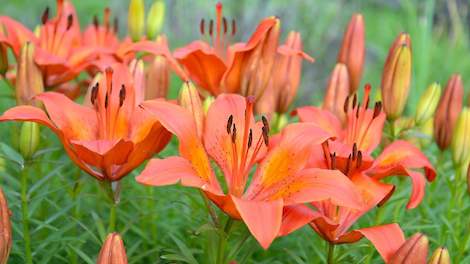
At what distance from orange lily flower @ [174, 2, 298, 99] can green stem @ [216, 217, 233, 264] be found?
42 cm

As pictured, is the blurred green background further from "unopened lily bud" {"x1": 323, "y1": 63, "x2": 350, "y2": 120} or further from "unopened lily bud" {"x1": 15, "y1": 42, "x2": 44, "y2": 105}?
"unopened lily bud" {"x1": 323, "y1": 63, "x2": 350, "y2": 120}

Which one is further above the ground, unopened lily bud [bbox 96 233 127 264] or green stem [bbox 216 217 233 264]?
unopened lily bud [bbox 96 233 127 264]

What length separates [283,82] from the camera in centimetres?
195

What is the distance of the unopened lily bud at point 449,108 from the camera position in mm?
1819

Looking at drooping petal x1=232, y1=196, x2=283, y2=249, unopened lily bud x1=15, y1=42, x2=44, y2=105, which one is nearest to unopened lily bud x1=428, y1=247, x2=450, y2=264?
drooping petal x1=232, y1=196, x2=283, y2=249

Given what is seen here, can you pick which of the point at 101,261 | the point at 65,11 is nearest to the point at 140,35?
the point at 65,11

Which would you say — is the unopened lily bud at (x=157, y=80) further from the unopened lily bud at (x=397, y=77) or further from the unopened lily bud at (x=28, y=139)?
the unopened lily bud at (x=397, y=77)

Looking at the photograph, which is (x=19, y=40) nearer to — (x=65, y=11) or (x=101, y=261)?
(x=65, y=11)

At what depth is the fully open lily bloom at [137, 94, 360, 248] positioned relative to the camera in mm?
1207

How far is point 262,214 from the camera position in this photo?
117 cm

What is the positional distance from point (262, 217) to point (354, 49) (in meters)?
0.89

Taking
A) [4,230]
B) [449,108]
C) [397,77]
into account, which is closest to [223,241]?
[4,230]

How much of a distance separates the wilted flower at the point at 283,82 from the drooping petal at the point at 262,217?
0.68m

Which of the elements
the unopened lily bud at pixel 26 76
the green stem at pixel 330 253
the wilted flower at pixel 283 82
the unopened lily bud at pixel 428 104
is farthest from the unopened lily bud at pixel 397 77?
the unopened lily bud at pixel 26 76
